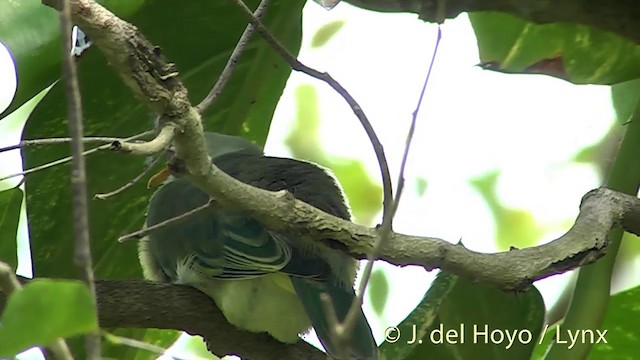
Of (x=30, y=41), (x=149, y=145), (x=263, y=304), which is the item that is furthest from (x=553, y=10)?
(x=149, y=145)

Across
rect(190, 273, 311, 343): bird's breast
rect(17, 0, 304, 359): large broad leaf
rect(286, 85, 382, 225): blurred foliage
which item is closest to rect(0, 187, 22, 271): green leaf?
rect(17, 0, 304, 359): large broad leaf

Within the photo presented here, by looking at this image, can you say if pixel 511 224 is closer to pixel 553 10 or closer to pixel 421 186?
pixel 421 186

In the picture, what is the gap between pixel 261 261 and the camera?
1.27m

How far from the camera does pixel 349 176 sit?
2.35m

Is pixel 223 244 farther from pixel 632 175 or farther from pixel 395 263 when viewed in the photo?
pixel 632 175

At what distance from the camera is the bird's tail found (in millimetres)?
1227

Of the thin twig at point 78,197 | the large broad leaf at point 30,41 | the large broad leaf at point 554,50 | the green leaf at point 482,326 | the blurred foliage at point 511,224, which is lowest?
the thin twig at point 78,197

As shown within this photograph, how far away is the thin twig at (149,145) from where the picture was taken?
2.26 feet

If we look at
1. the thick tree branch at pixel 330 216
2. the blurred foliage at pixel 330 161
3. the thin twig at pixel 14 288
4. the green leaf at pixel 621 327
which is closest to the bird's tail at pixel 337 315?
the thick tree branch at pixel 330 216

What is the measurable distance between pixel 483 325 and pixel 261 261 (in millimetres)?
306

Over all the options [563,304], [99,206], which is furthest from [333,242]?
[563,304]

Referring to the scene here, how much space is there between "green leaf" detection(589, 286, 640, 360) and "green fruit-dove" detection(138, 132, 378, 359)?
1.18ft

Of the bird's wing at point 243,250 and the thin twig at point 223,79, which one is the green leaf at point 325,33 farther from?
the thin twig at point 223,79

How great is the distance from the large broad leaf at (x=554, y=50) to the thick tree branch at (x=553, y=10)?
125mm
